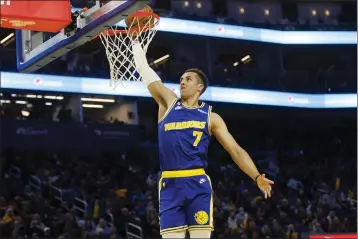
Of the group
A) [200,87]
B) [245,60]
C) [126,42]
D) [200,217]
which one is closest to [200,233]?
[200,217]

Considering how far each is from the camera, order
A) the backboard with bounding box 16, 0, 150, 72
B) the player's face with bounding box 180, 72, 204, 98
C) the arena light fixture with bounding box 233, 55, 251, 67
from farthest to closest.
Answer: the arena light fixture with bounding box 233, 55, 251, 67, the backboard with bounding box 16, 0, 150, 72, the player's face with bounding box 180, 72, 204, 98

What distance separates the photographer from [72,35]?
879cm

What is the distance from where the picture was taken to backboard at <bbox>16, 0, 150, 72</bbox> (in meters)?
7.88

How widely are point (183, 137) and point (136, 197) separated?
1509cm

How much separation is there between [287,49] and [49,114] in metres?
13.3

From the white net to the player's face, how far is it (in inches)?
43.3

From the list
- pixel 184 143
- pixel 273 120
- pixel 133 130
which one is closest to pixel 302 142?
pixel 273 120

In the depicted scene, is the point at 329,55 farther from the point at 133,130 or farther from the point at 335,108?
the point at 133,130

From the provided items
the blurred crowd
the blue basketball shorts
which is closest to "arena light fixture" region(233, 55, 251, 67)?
the blurred crowd

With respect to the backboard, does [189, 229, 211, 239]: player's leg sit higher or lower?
lower

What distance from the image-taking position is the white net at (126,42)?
A: 8727 mm

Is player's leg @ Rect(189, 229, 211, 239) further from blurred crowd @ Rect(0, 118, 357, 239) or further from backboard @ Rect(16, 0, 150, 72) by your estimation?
blurred crowd @ Rect(0, 118, 357, 239)

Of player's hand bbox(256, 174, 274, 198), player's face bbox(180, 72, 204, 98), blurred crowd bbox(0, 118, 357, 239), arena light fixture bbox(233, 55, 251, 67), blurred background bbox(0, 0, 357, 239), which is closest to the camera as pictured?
player's hand bbox(256, 174, 274, 198)

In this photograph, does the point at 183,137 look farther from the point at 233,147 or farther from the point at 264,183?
the point at 264,183
